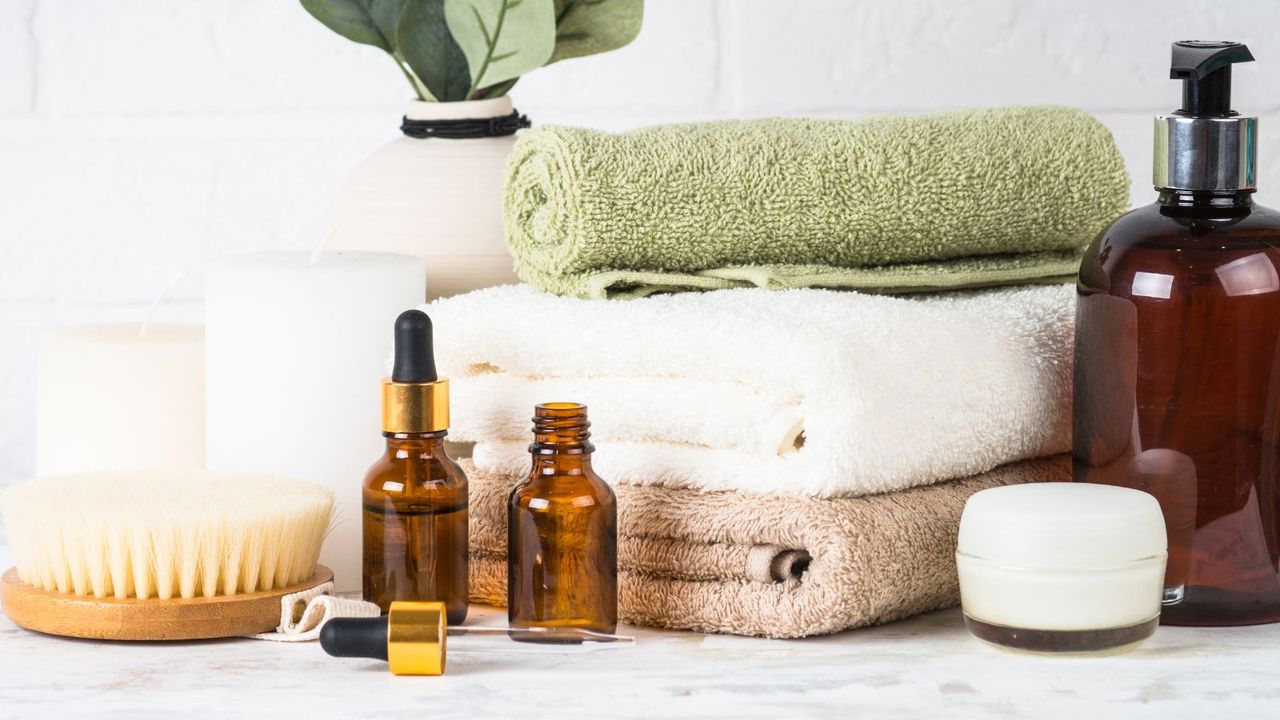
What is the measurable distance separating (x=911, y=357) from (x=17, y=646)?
37 cm

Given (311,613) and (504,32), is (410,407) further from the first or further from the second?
(504,32)

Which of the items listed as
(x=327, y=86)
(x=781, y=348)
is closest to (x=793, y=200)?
(x=781, y=348)

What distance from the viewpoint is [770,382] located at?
58 cm

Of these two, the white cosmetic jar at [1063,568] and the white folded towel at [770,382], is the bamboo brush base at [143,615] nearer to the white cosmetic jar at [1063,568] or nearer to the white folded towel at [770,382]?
the white folded towel at [770,382]

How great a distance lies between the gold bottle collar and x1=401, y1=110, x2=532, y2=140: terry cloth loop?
256 millimetres

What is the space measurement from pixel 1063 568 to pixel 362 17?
1.62ft

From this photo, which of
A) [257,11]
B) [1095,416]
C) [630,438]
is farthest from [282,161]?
[1095,416]

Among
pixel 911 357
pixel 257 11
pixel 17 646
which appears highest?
pixel 257 11

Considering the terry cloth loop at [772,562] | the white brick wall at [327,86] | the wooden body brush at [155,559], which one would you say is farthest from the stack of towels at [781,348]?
the white brick wall at [327,86]

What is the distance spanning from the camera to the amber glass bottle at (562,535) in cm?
58

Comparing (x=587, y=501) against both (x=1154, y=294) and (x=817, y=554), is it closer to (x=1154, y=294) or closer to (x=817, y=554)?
(x=817, y=554)

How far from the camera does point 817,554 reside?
571 mm

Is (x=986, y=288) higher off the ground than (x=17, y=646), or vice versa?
(x=986, y=288)

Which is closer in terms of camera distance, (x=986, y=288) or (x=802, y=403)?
(x=802, y=403)
